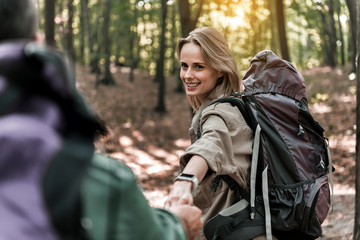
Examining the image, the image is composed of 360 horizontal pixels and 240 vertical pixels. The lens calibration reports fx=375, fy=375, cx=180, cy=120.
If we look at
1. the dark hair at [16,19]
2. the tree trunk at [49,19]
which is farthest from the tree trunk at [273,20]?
the dark hair at [16,19]

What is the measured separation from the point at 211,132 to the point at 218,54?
0.71 meters

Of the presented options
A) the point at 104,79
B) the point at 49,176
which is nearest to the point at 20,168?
the point at 49,176

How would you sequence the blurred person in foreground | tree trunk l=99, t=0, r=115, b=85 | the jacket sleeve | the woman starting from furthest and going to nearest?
tree trunk l=99, t=0, r=115, b=85 → the woman → the jacket sleeve → the blurred person in foreground

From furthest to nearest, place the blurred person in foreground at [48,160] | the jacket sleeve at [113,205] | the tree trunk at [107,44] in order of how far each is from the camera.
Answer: the tree trunk at [107,44]
the jacket sleeve at [113,205]
the blurred person in foreground at [48,160]

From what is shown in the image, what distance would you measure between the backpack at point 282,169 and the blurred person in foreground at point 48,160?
1.29 meters

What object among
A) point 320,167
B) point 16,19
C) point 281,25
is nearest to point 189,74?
point 320,167

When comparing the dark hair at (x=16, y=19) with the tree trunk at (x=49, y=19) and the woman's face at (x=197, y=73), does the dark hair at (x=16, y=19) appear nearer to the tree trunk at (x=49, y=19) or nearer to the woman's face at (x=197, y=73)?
the woman's face at (x=197, y=73)

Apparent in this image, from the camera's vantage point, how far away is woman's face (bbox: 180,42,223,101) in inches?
101

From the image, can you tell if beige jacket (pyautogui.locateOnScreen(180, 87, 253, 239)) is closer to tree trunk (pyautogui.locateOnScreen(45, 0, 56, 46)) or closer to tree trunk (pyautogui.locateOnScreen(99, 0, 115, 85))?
tree trunk (pyautogui.locateOnScreen(45, 0, 56, 46))

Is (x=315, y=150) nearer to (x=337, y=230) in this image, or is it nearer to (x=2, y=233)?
(x=2, y=233)

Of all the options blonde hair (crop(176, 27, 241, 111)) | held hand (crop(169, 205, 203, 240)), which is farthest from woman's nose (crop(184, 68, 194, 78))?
held hand (crop(169, 205, 203, 240))

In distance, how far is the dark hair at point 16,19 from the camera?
99 cm

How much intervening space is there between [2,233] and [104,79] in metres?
19.9

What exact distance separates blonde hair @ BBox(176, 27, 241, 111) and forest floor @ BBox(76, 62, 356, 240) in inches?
151
